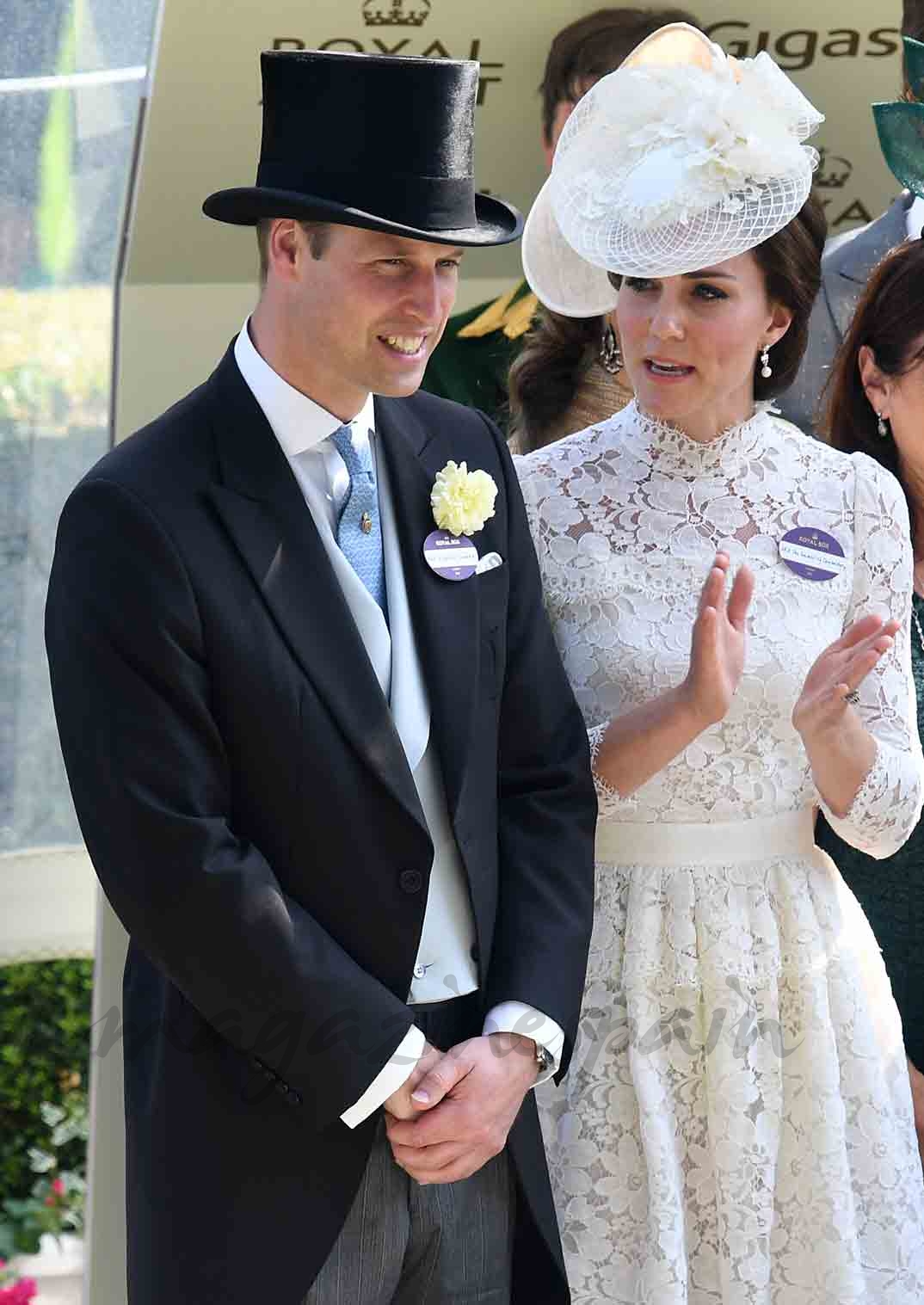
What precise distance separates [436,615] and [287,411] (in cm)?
27

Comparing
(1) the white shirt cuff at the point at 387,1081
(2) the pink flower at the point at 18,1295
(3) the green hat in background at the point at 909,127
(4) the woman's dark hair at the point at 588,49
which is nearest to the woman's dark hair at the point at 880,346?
(3) the green hat in background at the point at 909,127

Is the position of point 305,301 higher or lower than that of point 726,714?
higher

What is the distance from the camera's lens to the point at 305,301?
6.40ft

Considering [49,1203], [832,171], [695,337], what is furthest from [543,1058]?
[49,1203]

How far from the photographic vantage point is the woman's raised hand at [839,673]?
2.20m

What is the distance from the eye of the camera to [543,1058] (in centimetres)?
202

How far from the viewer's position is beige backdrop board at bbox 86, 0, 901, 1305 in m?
2.86

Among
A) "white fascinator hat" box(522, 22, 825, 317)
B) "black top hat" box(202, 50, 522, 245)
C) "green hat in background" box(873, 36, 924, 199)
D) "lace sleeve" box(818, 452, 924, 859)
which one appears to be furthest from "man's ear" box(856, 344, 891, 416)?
"black top hat" box(202, 50, 522, 245)

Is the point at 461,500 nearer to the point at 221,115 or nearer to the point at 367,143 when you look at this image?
the point at 367,143

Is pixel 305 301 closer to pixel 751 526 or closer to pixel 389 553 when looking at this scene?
pixel 389 553

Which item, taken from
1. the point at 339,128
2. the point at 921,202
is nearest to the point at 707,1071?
the point at 339,128

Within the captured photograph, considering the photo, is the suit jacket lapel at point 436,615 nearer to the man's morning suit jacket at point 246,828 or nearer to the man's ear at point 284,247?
the man's morning suit jacket at point 246,828

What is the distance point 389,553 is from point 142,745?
38 cm

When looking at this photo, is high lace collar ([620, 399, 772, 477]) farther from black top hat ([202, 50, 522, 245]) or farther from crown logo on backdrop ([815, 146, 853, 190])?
crown logo on backdrop ([815, 146, 853, 190])
